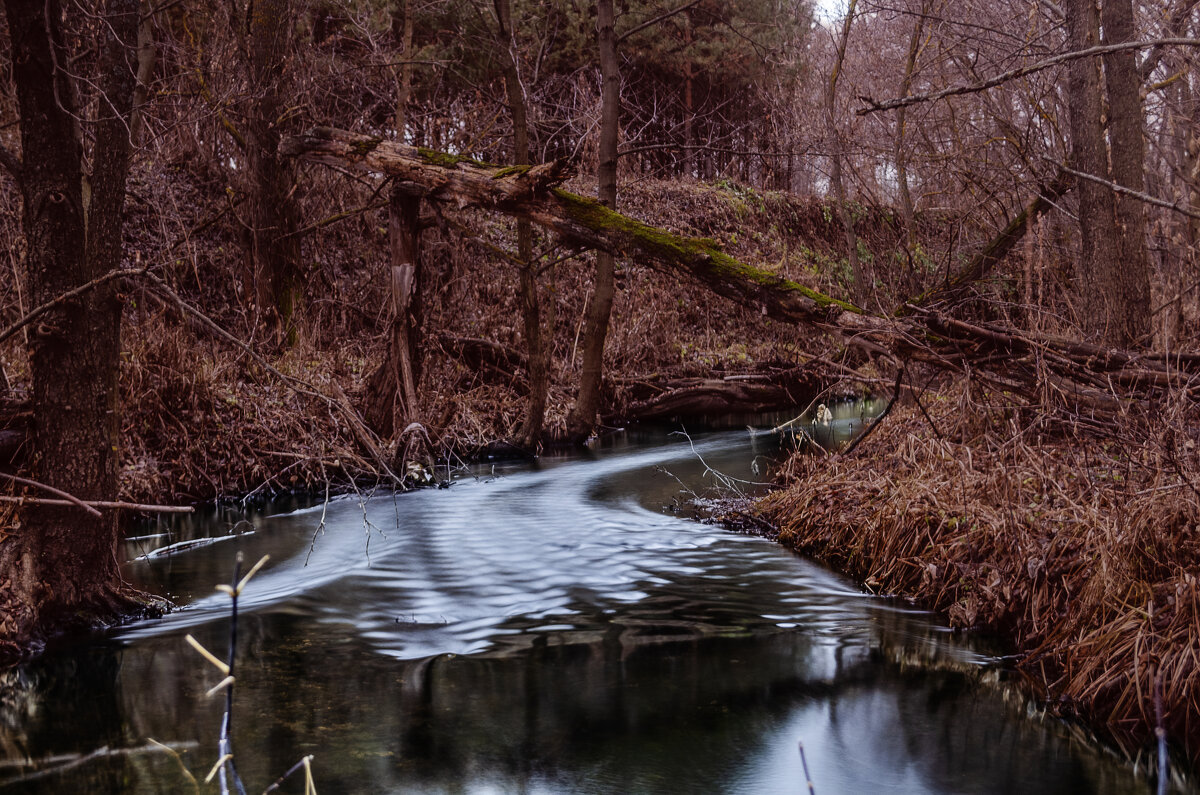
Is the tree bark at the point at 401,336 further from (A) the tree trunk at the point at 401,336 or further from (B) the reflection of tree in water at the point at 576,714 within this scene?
(B) the reflection of tree in water at the point at 576,714

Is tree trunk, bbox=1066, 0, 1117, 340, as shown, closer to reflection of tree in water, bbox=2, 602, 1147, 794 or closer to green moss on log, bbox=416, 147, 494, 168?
reflection of tree in water, bbox=2, 602, 1147, 794

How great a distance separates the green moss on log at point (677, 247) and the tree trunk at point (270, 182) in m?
5.29

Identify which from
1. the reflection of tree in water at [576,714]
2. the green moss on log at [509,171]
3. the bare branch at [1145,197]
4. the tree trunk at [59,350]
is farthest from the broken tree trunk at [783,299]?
the tree trunk at [59,350]

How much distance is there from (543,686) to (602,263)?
27.1 feet

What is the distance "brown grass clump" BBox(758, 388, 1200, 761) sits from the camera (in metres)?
4.97

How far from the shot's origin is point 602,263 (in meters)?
13.3

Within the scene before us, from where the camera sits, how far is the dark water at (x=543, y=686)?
4.87 m

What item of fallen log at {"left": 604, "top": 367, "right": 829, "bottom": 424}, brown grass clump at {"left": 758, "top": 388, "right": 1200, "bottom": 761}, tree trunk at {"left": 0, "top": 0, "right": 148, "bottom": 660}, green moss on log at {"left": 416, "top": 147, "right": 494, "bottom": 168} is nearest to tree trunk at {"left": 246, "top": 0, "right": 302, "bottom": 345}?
green moss on log at {"left": 416, "top": 147, "right": 494, "bottom": 168}

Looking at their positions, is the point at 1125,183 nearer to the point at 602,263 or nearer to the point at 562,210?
the point at 562,210

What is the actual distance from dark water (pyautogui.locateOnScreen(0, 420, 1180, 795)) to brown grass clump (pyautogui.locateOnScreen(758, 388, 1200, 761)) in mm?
324

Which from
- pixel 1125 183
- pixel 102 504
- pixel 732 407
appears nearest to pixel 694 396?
pixel 732 407

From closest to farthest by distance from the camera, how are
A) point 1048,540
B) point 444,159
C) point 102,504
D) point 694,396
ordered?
point 102,504 → point 1048,540 → point 444,159 → point 694,396

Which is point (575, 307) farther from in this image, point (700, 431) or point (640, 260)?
point (640, 260)

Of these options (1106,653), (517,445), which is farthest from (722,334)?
(1106,653)
